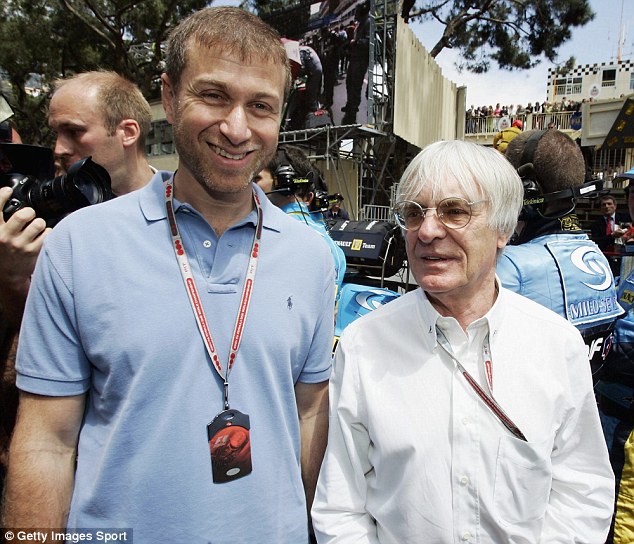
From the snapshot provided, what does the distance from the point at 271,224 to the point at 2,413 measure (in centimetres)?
104

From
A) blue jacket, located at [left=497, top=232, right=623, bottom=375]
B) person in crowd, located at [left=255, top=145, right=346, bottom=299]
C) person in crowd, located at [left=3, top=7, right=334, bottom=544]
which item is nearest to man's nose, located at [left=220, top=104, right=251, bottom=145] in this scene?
person in crowd, located at [left=3, top=7, right=334, bottom=544]

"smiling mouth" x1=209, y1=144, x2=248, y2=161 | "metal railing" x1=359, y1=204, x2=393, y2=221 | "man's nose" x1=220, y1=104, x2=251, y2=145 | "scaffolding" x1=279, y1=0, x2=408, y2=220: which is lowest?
"metal railing" x1=359, y1=204, x2=393, y2=221

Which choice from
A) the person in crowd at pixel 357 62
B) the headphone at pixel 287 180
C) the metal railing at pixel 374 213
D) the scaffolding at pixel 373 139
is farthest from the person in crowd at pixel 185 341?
the metal railing at pixel 374 213

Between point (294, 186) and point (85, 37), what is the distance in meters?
14.6

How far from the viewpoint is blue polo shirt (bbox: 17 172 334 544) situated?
1171mm

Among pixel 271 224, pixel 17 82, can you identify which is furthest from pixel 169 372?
pixel 17 82

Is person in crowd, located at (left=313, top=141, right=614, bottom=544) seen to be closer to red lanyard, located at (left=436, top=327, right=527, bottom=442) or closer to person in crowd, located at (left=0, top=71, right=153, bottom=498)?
red lanyard, located at (left=436, top=327, right=527, bottom=442)

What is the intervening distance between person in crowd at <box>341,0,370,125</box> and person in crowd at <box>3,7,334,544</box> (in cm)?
1222

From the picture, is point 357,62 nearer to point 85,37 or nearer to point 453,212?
point 85,37

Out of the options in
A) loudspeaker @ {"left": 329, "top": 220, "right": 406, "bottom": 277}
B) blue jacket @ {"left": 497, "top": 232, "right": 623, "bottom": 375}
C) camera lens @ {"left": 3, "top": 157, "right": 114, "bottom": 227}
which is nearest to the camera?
camera lens @ {"left": 3, "top": 157, "right": 114, "bottom": 227}

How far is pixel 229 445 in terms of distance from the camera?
1.22 meters

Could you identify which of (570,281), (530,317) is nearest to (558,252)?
(570,281)

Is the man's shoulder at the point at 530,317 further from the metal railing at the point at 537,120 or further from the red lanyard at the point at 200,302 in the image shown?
the metal railing at the point at 537,120

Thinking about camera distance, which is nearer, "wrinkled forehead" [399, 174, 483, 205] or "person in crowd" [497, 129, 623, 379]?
"wrinkled forehead" [399, 174, 483, 205]
